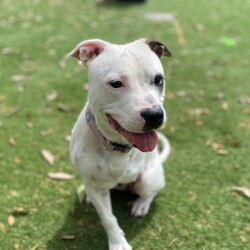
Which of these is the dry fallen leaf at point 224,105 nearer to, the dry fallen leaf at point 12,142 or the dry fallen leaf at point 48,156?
the dry fallen leaf at point 48,156

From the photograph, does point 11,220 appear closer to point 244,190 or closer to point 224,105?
point 244,190

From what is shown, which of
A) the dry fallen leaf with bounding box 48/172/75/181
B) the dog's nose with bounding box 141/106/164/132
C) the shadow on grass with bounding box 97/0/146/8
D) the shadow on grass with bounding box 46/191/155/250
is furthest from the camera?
the shadow on grass with bounding box 97/0/146/8

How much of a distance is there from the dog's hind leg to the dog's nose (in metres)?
1.00

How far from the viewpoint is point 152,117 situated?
7.23 ft

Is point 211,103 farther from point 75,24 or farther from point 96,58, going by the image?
point 75,24

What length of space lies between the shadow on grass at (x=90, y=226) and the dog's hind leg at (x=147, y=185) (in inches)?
3.0

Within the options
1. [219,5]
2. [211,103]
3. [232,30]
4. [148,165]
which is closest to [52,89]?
[211,103]

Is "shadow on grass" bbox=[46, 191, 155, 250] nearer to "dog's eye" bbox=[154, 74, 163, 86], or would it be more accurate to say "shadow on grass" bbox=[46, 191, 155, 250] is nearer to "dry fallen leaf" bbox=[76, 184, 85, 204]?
"dry fallen leaf" bbox=[76, 184, 85, 204]

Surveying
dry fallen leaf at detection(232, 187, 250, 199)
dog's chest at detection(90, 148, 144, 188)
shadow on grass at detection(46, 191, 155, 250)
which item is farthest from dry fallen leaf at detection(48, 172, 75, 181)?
dry fallen leaf at detection(232, 187, 250, 199)

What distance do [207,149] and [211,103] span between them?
3.88ft

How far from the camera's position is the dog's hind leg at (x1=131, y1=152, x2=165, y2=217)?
10.5ft

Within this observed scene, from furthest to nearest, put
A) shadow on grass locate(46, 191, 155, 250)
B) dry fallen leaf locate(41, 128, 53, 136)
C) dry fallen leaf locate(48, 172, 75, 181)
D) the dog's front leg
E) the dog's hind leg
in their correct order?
dry fallen leaf locate(41, 128, 53, 136) < dry fallen leaf locate(48, 172, 75, 181) < the dog's hind leg < shadow on grass locate(46, 191, 155, 250) < the dog's front leg

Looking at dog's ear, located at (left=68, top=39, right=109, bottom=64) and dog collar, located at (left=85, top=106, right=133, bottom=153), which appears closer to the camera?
dog's ear, located at (left=68, top=39, right=109, bottom=64)

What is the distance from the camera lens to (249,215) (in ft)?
11.0
